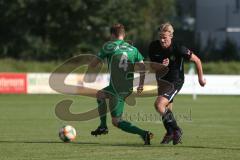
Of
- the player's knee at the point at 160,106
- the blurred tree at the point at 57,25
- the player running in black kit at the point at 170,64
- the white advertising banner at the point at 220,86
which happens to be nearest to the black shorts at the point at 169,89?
the player running in black kit at the point at 170,64

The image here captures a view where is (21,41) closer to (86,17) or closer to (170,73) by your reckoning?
(86,17)

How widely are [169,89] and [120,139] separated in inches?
81.9

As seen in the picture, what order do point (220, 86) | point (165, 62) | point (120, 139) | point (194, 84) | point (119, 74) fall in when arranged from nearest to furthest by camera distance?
1. point (165, 62)
2. point (119, 74)
3. point (120, 139)
4. point (194, 84)
5. point (220, 86)

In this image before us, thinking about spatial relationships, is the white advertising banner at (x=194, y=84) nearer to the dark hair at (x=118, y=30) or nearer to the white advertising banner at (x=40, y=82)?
the white advertising banner at (x=40, y=82)

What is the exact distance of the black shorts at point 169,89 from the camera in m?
13.4

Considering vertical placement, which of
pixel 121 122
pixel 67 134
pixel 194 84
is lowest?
pixel 67 134

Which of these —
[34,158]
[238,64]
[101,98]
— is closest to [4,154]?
[34,158]

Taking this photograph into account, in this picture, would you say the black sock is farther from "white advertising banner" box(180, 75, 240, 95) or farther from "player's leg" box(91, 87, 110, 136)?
"white advertising banner" box(180, 75, 240, 95)

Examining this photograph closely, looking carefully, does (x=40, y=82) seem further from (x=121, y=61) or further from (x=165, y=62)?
(x=165, y=62)

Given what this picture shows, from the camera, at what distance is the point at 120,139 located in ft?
49.3

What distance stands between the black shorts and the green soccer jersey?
588mm

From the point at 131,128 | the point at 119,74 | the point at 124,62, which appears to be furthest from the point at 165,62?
the point at 131,128

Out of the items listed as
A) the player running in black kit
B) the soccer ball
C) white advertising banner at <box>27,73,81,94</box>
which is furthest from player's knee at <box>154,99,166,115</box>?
white advertising banner at <box>27,73,81,94</box>

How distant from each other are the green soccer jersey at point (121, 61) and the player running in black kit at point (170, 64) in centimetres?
36
